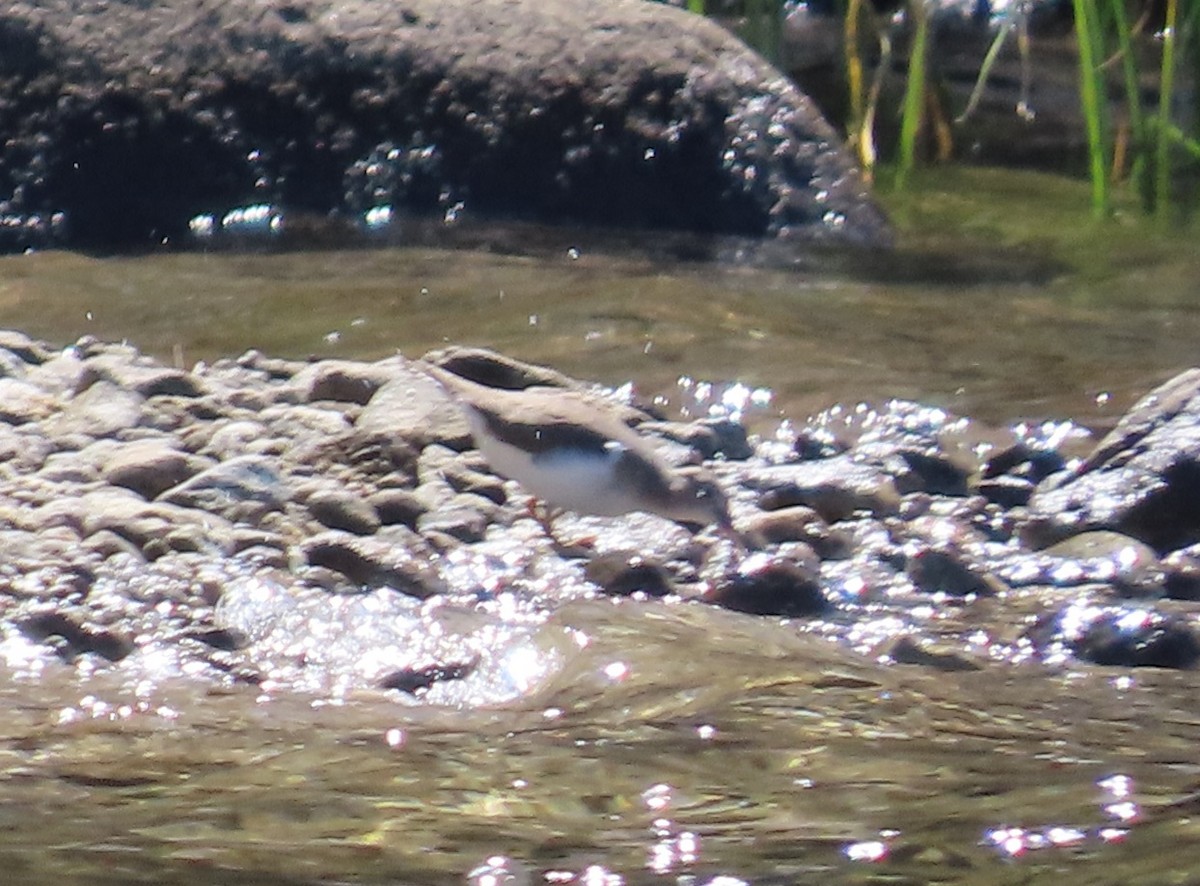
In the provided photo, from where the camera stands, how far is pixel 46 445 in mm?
3086

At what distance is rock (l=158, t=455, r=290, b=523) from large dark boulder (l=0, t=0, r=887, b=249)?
2.81m

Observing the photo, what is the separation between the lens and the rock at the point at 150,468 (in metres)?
2.92

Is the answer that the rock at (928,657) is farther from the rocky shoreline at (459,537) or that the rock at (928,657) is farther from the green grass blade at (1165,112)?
the green grass blade at (1165,112)

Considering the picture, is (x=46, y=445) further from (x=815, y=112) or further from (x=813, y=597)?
(x=815, y=112)

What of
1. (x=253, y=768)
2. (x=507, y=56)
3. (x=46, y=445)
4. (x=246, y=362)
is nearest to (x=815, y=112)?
(x=507, y=56)

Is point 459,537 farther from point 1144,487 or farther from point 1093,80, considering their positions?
point 1093,80

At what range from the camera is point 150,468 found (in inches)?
115

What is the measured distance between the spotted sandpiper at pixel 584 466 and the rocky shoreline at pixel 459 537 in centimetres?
5

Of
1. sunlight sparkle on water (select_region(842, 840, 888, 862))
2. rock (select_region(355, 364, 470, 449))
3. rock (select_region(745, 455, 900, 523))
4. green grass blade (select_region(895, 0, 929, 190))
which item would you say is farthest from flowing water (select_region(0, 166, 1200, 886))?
green grass blade (select_region(895, 0, 929, 190))

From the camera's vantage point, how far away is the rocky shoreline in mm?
2422

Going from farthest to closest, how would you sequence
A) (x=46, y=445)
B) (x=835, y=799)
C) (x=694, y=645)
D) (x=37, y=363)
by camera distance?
1. (x=37, y=363)
2. (x=46, y=445)
3. (x=694, y=645)
4. (x=835, y=799)

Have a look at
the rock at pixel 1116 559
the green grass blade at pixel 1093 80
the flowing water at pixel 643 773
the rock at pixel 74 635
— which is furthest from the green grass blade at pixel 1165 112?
the rock at pixel 74 635

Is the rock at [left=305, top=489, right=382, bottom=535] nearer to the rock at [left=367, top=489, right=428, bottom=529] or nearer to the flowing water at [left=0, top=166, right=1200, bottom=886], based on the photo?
the rock at [left=367, top=489, right=428, bottom=529]

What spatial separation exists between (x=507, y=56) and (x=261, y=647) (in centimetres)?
357
